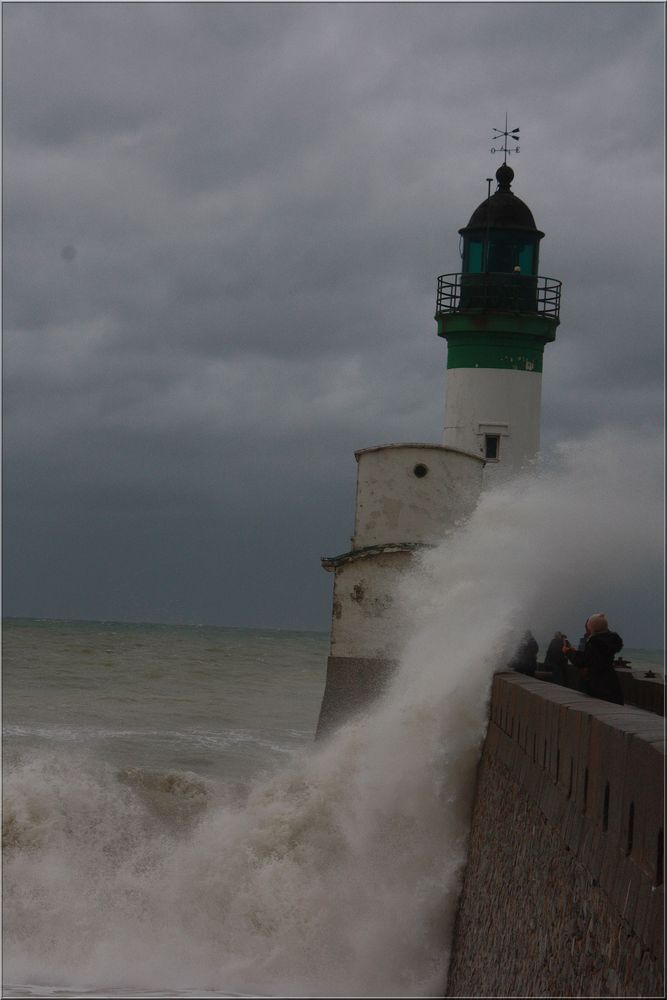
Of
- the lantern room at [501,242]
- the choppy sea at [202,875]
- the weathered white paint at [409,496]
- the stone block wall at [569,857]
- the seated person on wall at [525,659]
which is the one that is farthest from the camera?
the lantern room at [501,242]

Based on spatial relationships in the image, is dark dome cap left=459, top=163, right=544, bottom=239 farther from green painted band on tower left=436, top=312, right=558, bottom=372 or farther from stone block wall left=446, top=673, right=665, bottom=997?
stone block wall left=446, top=673, right=665, bottom=997

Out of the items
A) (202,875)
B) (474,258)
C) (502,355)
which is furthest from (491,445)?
(202,875)

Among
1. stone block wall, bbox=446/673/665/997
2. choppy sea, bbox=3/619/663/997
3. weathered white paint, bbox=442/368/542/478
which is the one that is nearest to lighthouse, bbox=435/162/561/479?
weathered white paint, bbox=442/368/542/478

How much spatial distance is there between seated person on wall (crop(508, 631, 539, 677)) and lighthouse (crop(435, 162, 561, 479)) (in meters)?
7.18

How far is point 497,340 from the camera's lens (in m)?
16.3

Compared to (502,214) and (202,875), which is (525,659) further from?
(502,214)

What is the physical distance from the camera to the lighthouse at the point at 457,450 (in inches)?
513

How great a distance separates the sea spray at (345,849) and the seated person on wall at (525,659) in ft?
0.29

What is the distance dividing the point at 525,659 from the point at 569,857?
14.8 feet

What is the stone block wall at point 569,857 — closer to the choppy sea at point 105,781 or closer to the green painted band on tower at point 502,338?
the choppy sea at point 105,781

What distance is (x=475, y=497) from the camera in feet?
44.1

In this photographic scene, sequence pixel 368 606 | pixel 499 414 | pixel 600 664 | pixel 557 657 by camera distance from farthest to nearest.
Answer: pixel 499 414, pixel 368 606, pixel 557 657, pixel 600 664

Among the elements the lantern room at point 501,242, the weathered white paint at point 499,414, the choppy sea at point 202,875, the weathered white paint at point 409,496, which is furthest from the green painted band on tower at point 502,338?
the choppy sea at point 202,875

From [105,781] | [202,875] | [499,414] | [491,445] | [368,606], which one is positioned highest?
[499,414]
